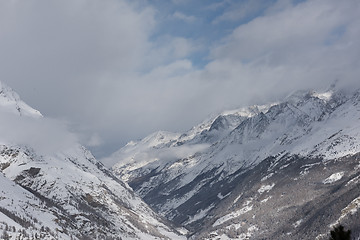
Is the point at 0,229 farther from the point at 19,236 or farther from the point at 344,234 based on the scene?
the point at 344,234

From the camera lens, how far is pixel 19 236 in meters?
198

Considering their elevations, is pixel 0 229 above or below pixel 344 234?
above

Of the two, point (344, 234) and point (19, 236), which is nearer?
point (344, 234)

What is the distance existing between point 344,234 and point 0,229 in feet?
672

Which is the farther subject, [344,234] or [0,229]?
[0,229]

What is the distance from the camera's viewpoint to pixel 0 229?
19925 cm

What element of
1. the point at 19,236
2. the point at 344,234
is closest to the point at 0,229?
the point at 19,236

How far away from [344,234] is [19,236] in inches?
7840

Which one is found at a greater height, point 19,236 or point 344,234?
Result: point 19,236

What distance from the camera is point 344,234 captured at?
32.2 metres
